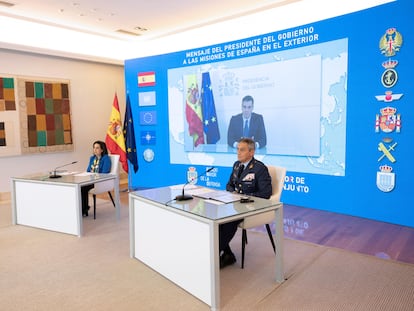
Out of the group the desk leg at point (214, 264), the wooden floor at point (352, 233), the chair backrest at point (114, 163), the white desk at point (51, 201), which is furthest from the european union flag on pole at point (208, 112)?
the desk leg at point (214, 264)

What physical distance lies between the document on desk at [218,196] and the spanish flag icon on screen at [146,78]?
4021mm

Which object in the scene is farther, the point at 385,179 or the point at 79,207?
the point at 385,179

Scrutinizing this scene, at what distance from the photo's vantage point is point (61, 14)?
5.54 metres

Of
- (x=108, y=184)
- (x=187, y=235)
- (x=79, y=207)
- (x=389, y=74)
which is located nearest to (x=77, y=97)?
(x=108, y=184)

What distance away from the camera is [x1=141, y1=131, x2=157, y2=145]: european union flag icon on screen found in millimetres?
6723

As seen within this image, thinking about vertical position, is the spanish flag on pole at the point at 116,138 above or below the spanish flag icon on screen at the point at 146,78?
below

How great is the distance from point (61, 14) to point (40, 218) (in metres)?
3.29

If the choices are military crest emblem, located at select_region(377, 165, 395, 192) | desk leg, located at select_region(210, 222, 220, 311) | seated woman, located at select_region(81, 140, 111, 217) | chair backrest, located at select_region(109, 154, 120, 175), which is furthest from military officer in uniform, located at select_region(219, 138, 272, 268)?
seated woman, located at select_region(81, 140, 111, 217)

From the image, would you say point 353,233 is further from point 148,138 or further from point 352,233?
point 148,138

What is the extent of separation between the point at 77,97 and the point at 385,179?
5.78m

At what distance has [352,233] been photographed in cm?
389

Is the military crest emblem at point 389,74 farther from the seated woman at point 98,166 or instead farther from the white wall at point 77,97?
the white wall at point 77,97

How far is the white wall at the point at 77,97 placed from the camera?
241 inches

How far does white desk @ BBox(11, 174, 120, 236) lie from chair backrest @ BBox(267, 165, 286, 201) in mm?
2046
